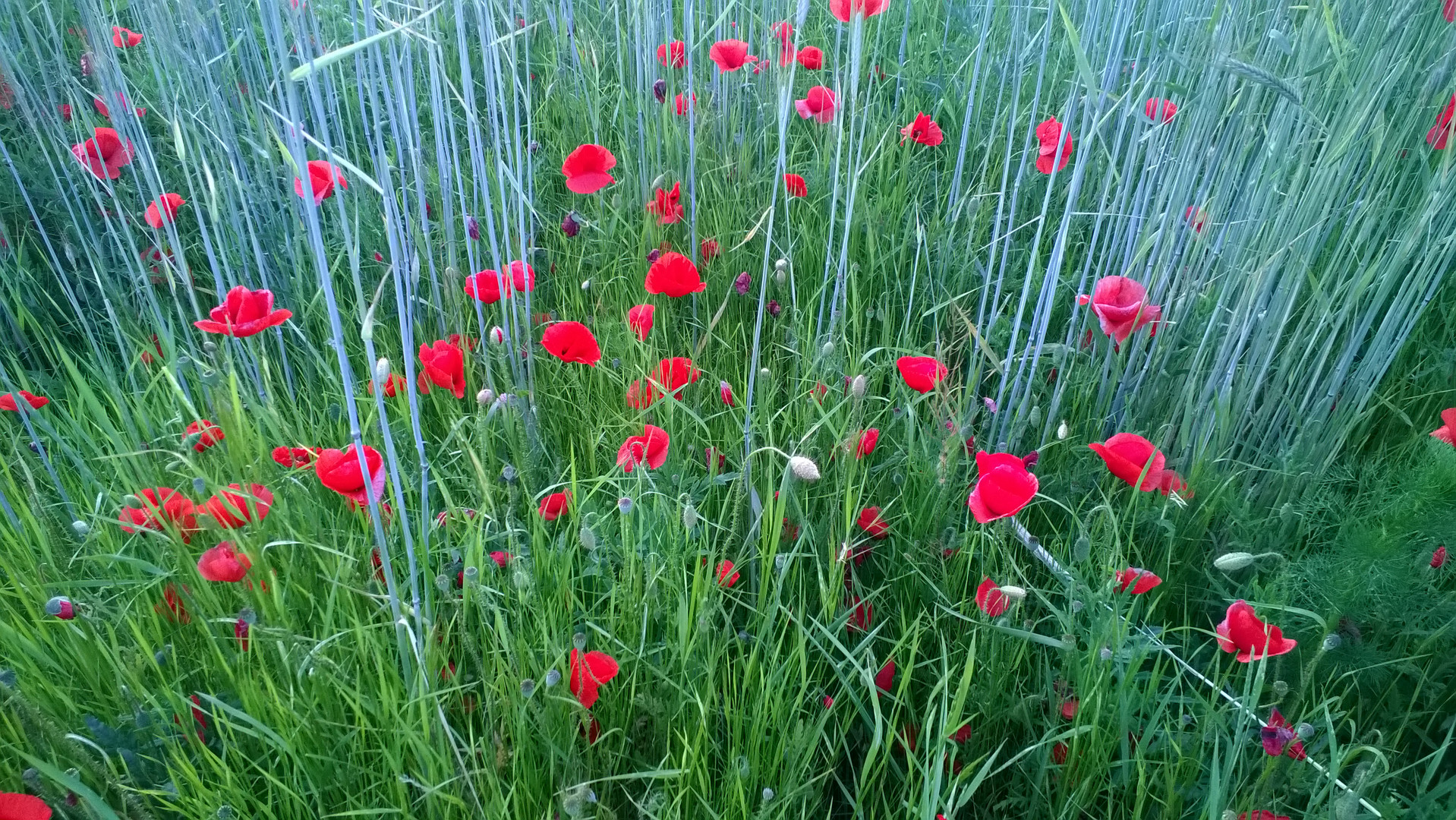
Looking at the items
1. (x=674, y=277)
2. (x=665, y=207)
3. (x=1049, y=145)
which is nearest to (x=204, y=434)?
(x=674, y=277)

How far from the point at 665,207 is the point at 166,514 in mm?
992

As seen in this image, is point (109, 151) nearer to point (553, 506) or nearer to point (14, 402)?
point (14, 402)

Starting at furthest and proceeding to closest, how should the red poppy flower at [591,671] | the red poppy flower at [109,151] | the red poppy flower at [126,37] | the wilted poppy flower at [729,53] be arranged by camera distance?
the red poppy flower at [126,37]
the wilted poppy flower at [729,53]
the red poppy flower at [109,151]
the red poppy flower at [591,671]

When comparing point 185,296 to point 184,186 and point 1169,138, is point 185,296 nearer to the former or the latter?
point 184,186

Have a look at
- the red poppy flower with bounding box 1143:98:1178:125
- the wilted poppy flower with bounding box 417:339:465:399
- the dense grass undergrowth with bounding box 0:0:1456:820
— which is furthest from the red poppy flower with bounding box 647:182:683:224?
the red poppy flower with bounding box 1143:98:1178:125

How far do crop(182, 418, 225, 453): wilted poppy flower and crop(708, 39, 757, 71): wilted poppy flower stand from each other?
1016mm

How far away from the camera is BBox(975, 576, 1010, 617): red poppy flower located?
923 mm

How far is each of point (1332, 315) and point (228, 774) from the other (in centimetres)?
142

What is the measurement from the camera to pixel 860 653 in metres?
1.01

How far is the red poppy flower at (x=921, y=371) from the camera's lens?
1092 mm

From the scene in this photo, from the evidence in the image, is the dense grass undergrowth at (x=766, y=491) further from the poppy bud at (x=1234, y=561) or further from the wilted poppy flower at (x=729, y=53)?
the wilted poppy flower at (x=729, y=53)

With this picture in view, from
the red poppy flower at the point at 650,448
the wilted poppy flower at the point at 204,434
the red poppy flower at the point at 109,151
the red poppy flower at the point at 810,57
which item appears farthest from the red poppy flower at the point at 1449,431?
the red poppy flower at the point at 109,151

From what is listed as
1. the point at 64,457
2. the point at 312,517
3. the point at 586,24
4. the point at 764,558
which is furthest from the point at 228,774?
the point at 586,24

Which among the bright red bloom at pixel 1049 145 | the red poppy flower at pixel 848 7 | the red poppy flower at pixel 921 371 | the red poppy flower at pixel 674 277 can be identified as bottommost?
the red poppy flower at pixel 921 371
